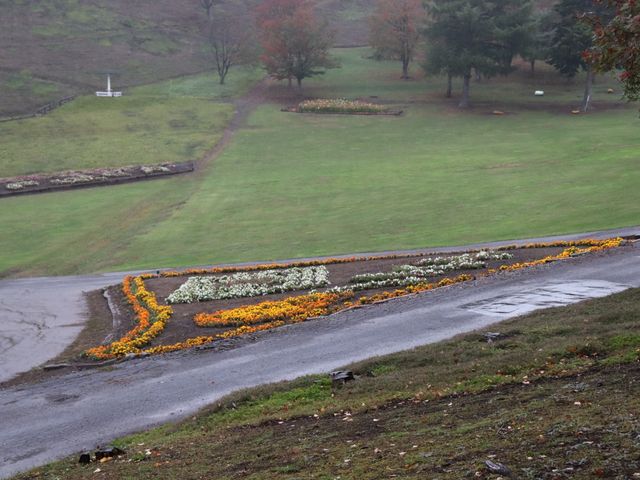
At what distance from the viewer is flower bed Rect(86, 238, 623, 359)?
74.1ft

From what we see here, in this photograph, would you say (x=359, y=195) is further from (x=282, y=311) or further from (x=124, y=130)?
(x=124, y=130)

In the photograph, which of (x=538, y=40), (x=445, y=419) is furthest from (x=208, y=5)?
(x=445, y=419)

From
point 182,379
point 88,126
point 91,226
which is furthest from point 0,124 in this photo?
point 182,379

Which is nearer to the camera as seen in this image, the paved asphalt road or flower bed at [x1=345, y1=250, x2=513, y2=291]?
the paved asphalt road

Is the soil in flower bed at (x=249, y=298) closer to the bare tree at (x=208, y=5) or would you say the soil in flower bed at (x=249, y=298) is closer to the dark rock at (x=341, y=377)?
the dark rock at (x=341, y=377)

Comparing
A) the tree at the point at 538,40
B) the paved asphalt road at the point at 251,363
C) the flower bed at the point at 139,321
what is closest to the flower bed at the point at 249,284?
the flower bed at the point at 139,321

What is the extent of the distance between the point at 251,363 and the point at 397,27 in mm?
79294

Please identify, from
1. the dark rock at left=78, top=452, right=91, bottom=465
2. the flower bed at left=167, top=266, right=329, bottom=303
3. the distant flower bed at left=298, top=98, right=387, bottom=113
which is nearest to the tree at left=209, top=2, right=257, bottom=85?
the distant flower bed at left=298, top=98, right=387, bottom=113

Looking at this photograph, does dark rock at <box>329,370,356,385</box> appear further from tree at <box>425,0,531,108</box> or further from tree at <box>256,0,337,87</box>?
tree at <box>256,0,337,87</box>

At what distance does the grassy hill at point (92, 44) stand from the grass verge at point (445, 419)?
73.4 meters

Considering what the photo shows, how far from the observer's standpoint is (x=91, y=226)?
148 ft

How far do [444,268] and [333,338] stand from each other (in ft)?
26.9

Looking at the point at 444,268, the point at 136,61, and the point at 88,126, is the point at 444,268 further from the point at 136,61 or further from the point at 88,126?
the point at 136,61

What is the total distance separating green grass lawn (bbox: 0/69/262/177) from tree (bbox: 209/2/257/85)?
426 centimetres
